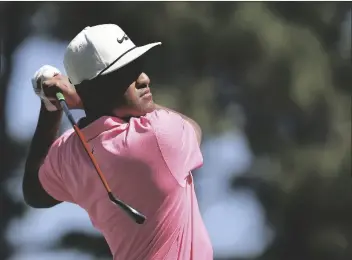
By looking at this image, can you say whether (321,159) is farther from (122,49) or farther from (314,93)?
(122,49)

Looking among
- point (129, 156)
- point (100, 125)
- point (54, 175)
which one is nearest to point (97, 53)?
point (100, 125)

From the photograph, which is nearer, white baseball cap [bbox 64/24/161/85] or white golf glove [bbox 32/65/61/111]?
white baseball cap [bbox 64/24/161/85]

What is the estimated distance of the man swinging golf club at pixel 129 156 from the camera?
3592mm

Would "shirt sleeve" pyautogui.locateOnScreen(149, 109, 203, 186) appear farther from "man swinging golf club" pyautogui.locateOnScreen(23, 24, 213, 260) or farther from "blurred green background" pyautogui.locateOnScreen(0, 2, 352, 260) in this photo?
"blurred green background" pyautogui.locateOnScreen(0, 2, 352, 260)

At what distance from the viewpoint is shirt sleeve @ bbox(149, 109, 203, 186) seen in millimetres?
3588

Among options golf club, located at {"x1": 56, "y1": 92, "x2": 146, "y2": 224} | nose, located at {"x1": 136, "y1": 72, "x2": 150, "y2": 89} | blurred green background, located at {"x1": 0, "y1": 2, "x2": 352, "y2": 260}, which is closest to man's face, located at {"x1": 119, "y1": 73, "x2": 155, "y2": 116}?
nose, located at {"x1": 136, "y1": 72, "x2": 150, "y2": 89}

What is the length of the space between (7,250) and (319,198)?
122 inches

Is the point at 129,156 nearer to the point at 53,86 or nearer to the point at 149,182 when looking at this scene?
the point at 149,182

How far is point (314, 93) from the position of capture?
12.8m

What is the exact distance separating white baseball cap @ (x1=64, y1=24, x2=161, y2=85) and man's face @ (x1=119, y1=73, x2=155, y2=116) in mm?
74

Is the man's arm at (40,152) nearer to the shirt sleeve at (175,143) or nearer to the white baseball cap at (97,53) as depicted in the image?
the white baseball cap at (97,53)

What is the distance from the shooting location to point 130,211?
350 centimetres

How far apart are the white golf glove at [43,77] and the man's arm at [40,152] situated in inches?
2.7

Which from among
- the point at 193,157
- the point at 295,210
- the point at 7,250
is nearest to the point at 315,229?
the point at 295,210
